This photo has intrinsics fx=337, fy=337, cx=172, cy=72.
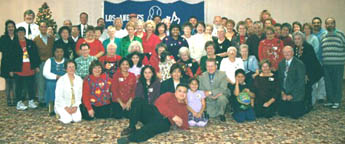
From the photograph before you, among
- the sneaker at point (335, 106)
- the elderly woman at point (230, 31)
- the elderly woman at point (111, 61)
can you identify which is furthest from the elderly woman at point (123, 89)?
the sneaker at point (335, 106)

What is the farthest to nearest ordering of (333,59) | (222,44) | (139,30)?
(139,30), (222,44), (333,59)

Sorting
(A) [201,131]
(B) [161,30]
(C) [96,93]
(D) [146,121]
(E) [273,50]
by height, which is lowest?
(A) [201,131]

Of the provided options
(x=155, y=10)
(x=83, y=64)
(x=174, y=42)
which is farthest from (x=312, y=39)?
(x=155, y=10)

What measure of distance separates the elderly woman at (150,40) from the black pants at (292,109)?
241 centimetres

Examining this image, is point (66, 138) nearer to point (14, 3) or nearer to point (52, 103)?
point (52, 103)

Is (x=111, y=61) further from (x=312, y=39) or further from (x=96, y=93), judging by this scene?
(x=312, y=39)

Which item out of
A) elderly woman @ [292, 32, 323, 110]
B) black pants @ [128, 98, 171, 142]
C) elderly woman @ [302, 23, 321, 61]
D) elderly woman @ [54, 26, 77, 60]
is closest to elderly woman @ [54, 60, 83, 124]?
elderly woman @ [54, 26, 77, 60]

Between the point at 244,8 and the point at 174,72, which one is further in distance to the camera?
the point at 244,8

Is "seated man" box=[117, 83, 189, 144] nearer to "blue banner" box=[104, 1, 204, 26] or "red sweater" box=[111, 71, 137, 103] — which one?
"red sweater" box=[111, 71, 137, 103]

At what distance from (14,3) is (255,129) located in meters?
7.65

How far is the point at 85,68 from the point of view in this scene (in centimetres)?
571

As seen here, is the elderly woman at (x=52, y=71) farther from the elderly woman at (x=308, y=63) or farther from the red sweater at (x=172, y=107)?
the elderly woman at (x=308, y=63)

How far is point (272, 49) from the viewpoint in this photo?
6000 millimetres

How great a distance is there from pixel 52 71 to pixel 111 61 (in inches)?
40.8
